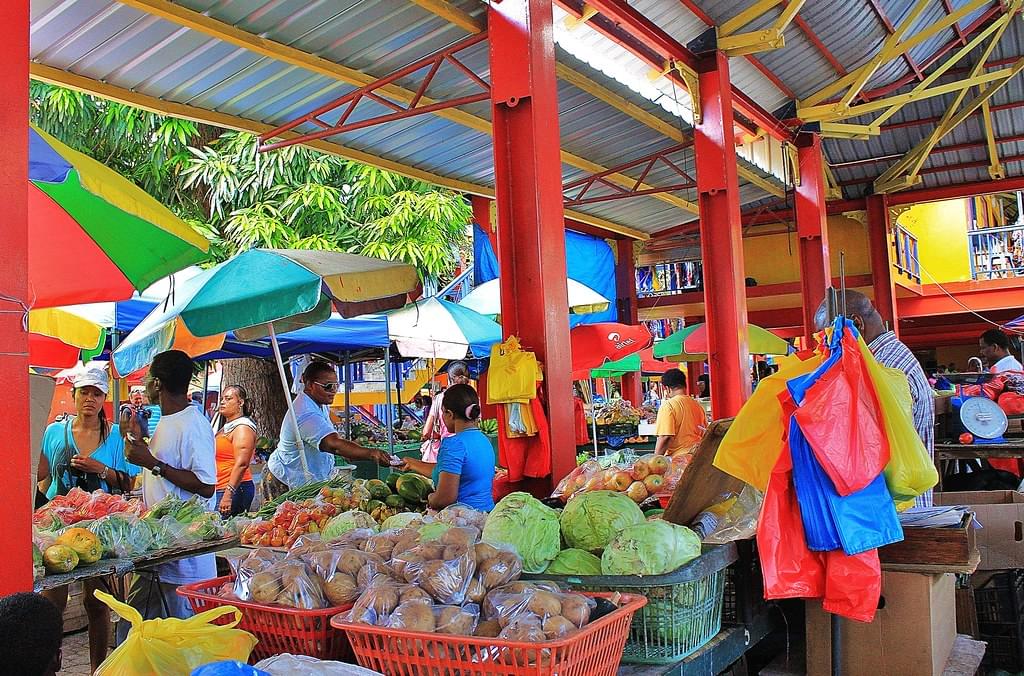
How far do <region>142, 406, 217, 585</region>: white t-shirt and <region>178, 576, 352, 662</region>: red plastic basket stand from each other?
207 centimetres

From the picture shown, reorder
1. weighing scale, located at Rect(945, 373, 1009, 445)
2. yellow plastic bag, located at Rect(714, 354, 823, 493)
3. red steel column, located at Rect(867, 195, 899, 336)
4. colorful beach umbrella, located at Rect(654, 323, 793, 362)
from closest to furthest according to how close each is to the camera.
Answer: yellow plastic bag, located at Rect(714, 354, 823, 493) < weighing scale, located at Rect(945, 373, 1009, 445) < colorful beach umbrella, located at Rect(654, 323, 793, 362) < red steel column, located at Rect(867, 195, 899, 336)

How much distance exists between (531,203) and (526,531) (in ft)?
10.8

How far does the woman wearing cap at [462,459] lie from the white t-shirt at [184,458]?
4.09ft

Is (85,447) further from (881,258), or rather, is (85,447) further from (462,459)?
(881,258)

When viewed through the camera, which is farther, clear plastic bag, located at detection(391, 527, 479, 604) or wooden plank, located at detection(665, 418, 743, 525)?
wooden plank, located at detection(665, 418, 743, 525)

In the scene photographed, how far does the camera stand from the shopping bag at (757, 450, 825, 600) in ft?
10.4

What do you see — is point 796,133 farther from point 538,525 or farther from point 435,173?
point 538,525

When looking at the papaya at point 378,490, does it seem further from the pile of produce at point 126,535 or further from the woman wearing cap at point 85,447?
the woman wearing cap at point 85,447

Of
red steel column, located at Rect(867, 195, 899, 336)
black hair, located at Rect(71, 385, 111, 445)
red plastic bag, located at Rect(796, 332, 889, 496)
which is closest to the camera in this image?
red plastic bag, located at Rect(796, 332, 889, 496)

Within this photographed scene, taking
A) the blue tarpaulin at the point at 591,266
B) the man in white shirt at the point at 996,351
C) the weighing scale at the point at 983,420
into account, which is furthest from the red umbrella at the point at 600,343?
the weighing scale at the point at 983,420

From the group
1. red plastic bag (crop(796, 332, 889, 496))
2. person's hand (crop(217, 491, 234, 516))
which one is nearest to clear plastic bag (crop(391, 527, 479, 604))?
red plastic bag (crop(796, 332, 889, 496))

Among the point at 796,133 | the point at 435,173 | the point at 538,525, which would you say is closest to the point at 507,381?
the point at 538,525

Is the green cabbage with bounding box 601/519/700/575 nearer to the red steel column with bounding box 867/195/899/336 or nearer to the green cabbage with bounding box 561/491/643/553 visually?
the green cabbage with bounding box 561/491/643/553

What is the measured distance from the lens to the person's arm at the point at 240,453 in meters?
7.15
